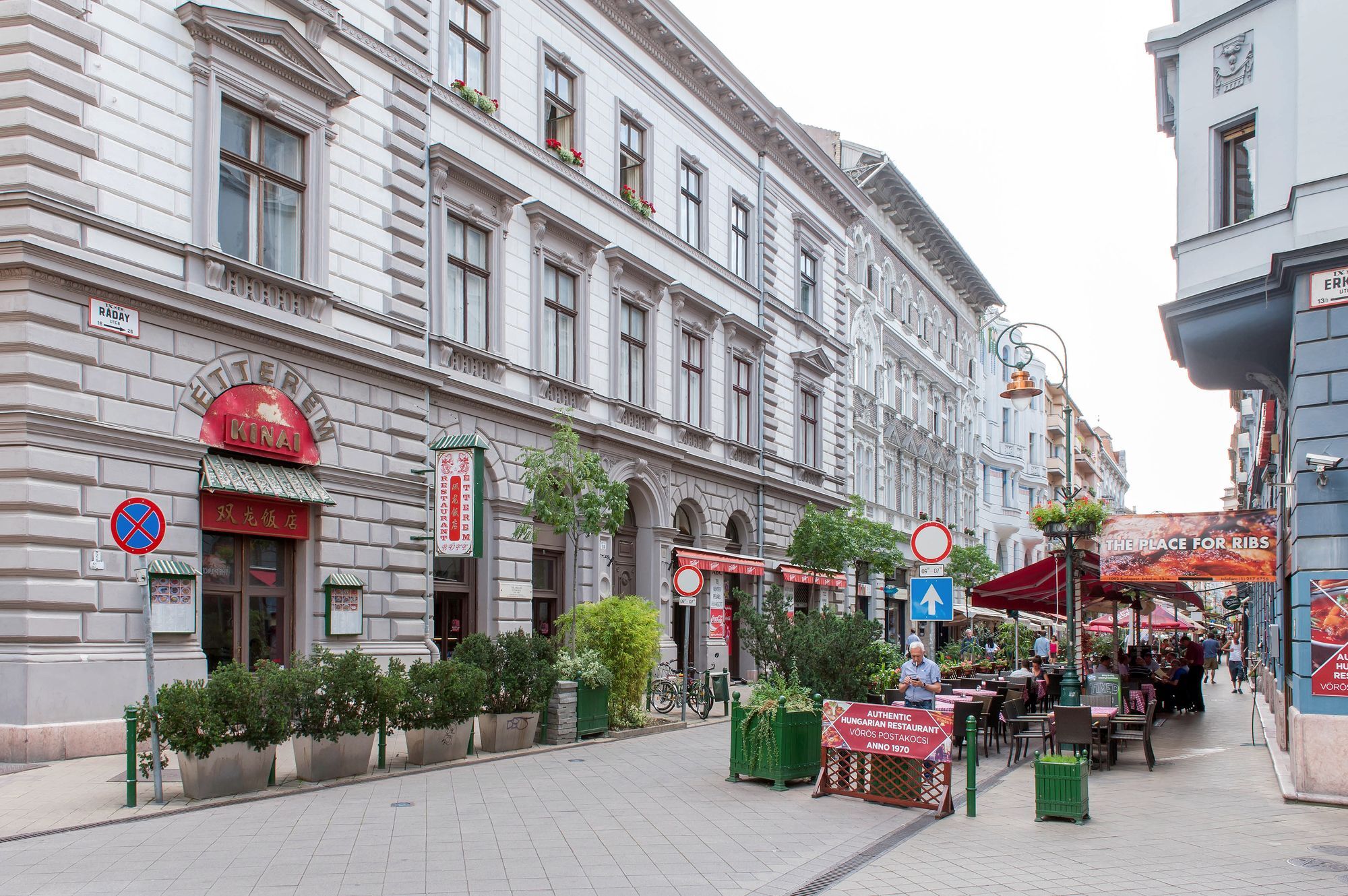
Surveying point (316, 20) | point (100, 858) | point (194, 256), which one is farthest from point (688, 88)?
point (100, 858)

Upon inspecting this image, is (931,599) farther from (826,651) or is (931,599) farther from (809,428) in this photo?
(809,428)

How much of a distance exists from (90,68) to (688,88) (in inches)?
709

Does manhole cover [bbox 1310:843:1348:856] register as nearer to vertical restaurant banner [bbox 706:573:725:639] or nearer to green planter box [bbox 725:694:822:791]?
green planter box [bbox 725:694:822:791]

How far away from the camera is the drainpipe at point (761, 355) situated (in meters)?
33.3

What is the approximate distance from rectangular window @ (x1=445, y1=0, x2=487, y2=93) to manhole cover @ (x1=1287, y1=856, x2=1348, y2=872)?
57.7 feet

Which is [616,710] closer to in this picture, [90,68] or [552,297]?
[552,297]

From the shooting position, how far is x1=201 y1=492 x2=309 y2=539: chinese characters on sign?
626 inches

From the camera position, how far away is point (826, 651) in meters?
13.9

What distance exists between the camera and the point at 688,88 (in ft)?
100

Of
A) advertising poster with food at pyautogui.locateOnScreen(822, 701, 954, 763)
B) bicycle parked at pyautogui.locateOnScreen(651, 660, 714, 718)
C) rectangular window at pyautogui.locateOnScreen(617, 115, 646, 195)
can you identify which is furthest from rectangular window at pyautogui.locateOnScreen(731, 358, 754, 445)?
advertising poster with food at pyautogui.locateOnScreen(822, 701, 954, 763)

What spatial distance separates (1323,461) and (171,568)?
13.2 meters

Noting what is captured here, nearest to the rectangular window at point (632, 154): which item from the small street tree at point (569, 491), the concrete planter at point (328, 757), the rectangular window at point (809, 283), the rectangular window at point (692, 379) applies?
the rectangular window at point (692, 379)

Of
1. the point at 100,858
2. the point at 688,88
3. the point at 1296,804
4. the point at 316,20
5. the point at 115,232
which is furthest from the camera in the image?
the point at 688,88

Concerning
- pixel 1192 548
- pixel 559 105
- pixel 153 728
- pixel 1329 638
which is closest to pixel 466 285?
pixel 559 105
